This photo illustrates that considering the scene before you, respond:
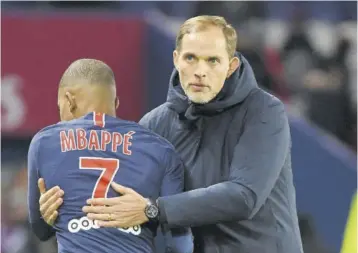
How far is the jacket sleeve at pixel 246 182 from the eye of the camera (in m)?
4.82

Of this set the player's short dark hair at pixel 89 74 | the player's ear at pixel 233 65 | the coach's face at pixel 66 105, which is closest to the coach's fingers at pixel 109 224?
the coach's face at pixel 66 105

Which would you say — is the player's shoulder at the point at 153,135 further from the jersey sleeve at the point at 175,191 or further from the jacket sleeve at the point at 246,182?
the jacket sleeve at the point at 246,182

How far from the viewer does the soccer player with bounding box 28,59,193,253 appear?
15.5 ft

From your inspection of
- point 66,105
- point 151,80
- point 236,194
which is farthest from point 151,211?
point 151,80

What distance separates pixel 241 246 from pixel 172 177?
17.9 inches

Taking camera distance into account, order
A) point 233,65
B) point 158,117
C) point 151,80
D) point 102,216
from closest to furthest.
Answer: point 102,216
point 233,65
point 158,117
point 151,80

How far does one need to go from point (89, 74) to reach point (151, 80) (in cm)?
501

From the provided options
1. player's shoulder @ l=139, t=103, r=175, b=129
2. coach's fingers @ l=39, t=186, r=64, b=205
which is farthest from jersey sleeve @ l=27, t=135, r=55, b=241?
player's shoulder @ l=139, t=103, r=175, b=129

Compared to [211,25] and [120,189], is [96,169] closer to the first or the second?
[120,189]

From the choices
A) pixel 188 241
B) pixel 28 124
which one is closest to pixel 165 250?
pixel 188 241

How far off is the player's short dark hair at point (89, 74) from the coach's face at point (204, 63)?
1.13ft

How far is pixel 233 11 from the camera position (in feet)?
36.9

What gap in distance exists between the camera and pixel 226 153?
200 inches

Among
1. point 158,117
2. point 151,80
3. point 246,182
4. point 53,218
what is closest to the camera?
point 53,218
